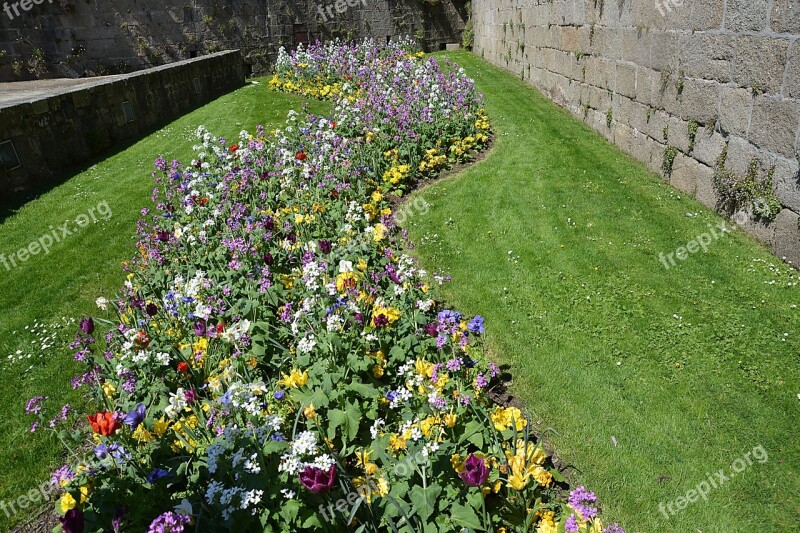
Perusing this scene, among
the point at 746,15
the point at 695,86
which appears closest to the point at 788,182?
the point at 746,15

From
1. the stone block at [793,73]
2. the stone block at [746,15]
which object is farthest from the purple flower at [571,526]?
the stone block at [746,15]

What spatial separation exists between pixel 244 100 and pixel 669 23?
862 cm

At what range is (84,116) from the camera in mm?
8141

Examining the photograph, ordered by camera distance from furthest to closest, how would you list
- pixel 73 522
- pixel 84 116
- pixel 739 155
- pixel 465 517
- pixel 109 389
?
pixel 84 116 < pixel 739 155 < pixel 109 389 < pixel 465 517 < pixel 73 522

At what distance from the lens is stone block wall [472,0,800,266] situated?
4.53 m

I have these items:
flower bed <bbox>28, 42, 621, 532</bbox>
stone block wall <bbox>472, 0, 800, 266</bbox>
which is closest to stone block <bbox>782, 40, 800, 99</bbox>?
stone block wall <bbox>472, 0, 800, 266</bbox>

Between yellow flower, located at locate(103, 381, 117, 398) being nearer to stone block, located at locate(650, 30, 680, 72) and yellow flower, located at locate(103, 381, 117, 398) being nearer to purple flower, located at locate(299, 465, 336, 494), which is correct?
purple flower, located at locate(299, 465, 336, 494)

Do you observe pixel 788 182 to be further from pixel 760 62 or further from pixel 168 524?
pixel 168 524

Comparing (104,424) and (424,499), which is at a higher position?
(104,424)

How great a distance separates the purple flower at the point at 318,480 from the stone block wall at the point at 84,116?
6.43 m

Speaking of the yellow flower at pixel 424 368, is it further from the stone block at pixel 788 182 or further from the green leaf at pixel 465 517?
the stone block at pixel 788 182

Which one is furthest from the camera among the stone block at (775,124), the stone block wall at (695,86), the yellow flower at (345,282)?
the stone block wall at (695,86)

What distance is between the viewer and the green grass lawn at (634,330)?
9.50ft

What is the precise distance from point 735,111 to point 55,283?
6375mm
